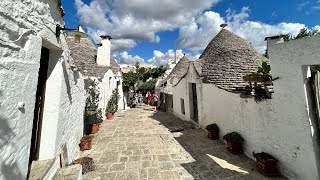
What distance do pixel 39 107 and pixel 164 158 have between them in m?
4.22

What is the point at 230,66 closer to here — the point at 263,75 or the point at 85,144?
the point at 263,75

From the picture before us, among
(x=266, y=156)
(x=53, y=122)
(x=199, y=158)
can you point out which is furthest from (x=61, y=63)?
(x=266, y=156)

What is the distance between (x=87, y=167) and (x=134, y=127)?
5.65 metres

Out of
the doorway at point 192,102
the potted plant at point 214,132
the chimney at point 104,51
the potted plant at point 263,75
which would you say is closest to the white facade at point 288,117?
the potted plant at point 263,75

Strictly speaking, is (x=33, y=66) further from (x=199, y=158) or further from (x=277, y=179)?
(x=277, y=179)

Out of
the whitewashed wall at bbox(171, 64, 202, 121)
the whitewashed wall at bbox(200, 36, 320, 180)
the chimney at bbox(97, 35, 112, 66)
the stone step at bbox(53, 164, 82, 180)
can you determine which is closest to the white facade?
the whitewashed wall at bbox(200, 36, 320, 180)

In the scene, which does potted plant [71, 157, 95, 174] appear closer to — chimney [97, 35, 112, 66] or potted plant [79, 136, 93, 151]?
potted plant [79, 136, 93, 151]

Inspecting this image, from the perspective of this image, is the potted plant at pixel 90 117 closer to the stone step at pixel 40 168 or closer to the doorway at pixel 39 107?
the doorway at pixel 39 107

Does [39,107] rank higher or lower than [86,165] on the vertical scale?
higher

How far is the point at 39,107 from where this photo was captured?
3.85 meters

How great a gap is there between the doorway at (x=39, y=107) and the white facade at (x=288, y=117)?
6065 mm

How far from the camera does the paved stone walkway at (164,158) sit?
16.7 ft

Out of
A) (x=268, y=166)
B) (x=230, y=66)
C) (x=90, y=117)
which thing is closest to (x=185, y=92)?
(x=230, y=66)

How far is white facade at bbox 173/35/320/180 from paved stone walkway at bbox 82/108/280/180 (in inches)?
34.2
